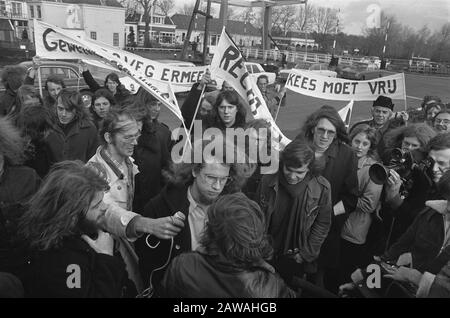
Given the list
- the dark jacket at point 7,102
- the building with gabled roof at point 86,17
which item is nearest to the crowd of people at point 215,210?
the dark jacket at point 7,102

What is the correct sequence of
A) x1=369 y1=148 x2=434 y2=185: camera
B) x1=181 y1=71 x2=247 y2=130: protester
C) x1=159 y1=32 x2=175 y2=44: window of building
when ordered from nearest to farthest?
x1=369 y1=148 x2=434 y2=185: camera
x1=181 y1=71 x2=247 y2=130: protester
x1=159 y1=32 x2=175 y2=44: window of building

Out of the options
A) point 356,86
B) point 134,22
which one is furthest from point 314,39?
point 356,86

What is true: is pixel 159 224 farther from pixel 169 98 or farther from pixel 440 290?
pixel 169 98

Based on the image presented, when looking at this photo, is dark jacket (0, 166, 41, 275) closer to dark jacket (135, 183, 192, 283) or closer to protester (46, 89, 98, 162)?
dark jacket (135, 183, 192, 283)

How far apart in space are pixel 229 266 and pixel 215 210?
10.4 inches

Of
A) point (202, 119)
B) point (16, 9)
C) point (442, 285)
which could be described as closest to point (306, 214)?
point (442, 285)

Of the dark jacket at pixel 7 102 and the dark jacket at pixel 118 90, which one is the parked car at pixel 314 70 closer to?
the dark jacket at pixel 118 90

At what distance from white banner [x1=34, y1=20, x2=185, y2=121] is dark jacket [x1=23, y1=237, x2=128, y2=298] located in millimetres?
2805

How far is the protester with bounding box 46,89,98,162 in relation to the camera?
12.6 ft

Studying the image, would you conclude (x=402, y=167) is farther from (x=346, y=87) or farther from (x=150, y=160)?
(x=346, y=87)

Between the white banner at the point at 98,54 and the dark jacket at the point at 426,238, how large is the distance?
3.27 metres

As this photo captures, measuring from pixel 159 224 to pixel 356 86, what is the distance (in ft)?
13.7

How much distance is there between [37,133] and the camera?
3346mm

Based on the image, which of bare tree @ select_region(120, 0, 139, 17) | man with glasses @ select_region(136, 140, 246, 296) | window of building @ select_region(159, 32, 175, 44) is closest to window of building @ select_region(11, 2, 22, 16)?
bare tree @ select_region(120, 0, 139, 17)
